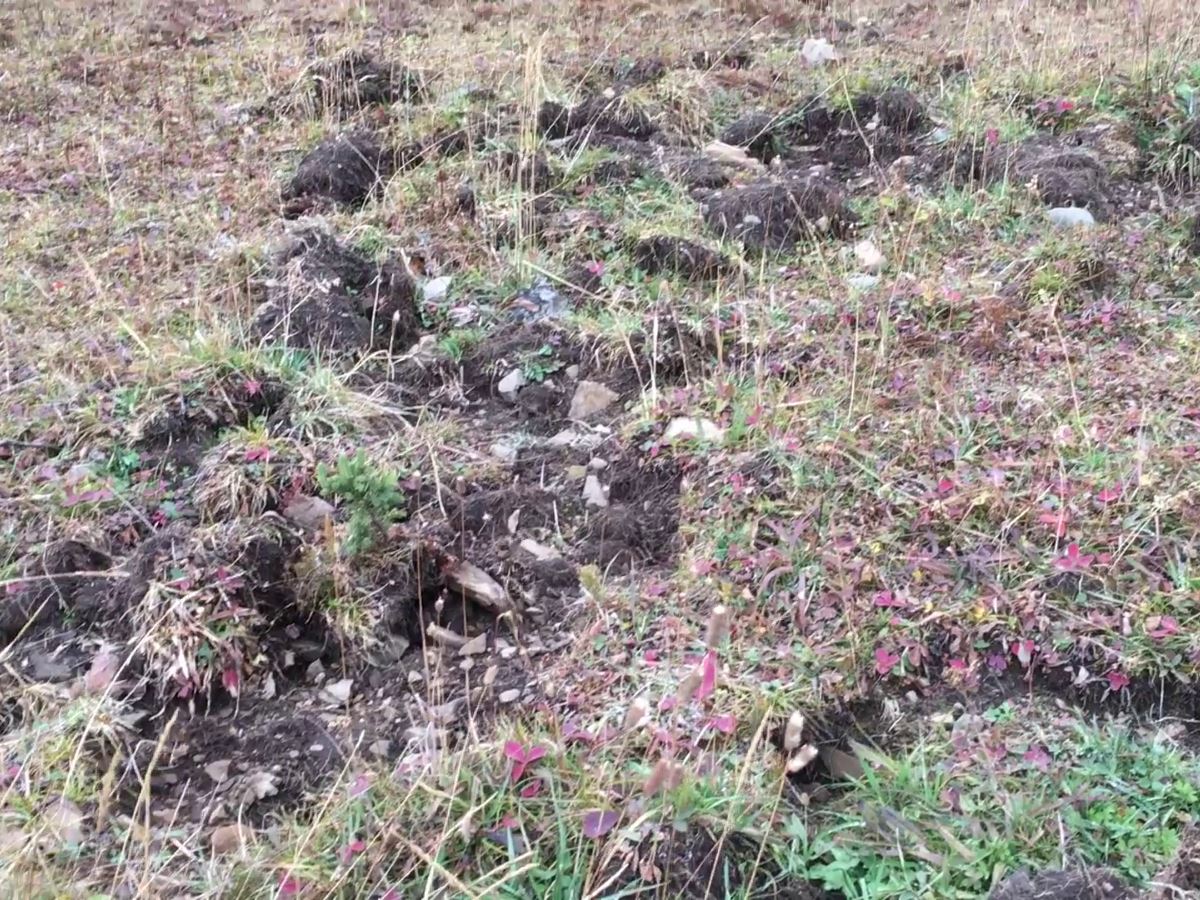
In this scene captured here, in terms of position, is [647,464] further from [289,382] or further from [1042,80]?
[1042,80]

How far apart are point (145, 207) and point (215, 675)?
269cm

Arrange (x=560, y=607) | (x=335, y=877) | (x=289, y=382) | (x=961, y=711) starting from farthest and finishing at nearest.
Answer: (x=289, y=382)
(x=560, y=607)
(x=961, y=711)
(x=335, y=877)

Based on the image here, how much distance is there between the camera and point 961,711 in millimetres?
2135

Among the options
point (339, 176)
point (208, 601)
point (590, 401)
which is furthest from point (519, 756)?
point (339, 176)

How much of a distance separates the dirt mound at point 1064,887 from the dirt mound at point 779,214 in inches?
98.3

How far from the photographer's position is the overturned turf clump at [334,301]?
3336 mm

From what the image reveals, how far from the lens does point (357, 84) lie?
4.93 m

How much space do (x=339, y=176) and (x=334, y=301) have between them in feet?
3.51

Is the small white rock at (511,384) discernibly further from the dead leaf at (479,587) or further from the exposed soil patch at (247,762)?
the exposed soil patch at (247,762)

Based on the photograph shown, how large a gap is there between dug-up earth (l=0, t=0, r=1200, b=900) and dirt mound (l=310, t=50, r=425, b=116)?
0.19 metres

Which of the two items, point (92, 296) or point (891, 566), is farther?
point (92, 296)

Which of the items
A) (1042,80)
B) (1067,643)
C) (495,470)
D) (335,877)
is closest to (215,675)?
(335,877)

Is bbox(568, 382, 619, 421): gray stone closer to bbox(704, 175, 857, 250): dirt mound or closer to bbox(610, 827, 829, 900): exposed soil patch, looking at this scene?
bbox(704, 175, 857, 250): dirt mound

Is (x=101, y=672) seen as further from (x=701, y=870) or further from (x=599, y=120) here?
(x=599, y=120)
